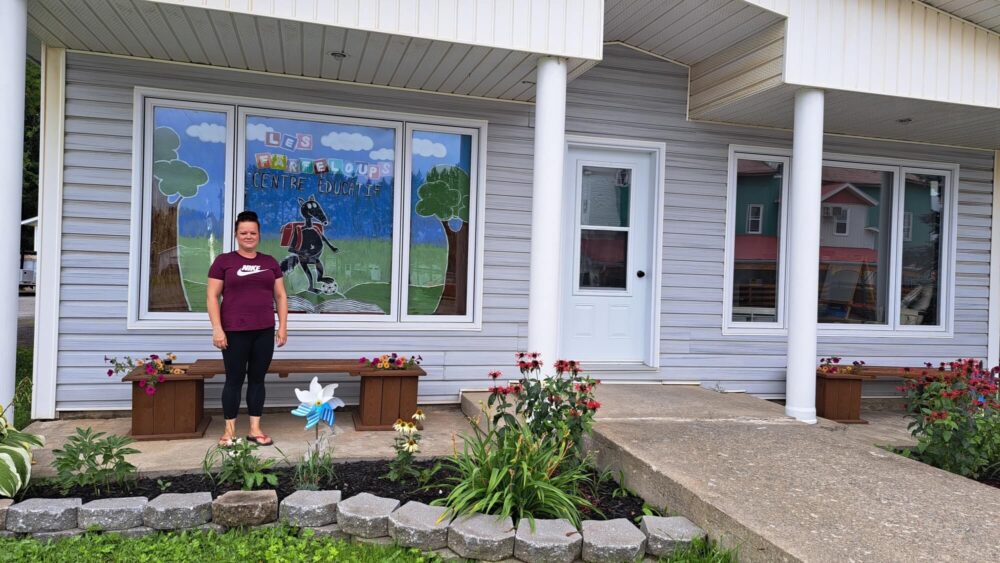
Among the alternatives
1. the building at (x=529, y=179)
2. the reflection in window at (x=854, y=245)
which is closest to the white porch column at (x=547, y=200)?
the building at (x=529, y=179)

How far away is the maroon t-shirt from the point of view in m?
4.00

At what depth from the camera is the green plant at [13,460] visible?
3051 mm

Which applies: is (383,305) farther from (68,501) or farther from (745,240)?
(745,240)

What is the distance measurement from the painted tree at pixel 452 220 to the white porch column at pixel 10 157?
2.81 metres

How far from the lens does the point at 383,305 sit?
549cm

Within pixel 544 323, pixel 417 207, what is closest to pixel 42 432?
pixel 417 207

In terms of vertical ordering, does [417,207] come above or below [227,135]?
below

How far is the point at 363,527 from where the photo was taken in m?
2.93

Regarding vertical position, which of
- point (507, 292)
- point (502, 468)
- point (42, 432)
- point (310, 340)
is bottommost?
point (42, 432)

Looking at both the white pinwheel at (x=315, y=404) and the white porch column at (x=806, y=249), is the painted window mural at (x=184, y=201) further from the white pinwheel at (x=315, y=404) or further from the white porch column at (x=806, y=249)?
the white porch column at (x=806, y=249)

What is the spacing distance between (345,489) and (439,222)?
274 cm

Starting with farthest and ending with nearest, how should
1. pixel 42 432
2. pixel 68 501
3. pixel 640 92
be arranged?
pixel 640 92
pixel 42 432
pixel 68 501

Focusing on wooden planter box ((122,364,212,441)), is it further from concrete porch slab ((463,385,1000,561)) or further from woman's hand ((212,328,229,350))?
concrete porch slab ((463,385,1000,561))

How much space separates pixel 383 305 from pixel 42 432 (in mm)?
2508
